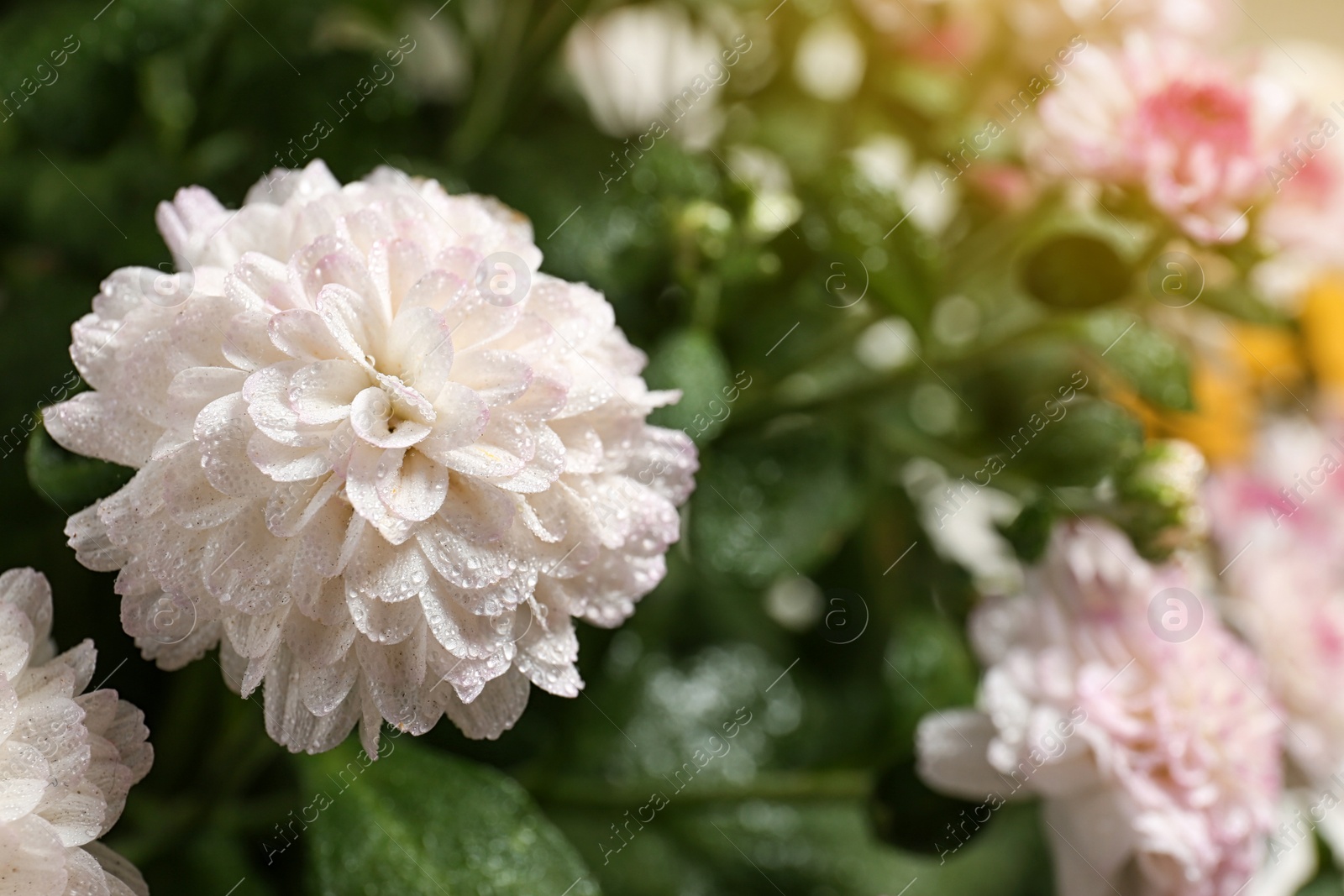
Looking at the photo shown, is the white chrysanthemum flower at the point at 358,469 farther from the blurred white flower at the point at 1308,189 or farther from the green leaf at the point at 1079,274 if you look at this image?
the blurred white flower at the point at 1308,189

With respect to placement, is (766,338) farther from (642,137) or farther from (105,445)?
(105,445)

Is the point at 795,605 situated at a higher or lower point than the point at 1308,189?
lower

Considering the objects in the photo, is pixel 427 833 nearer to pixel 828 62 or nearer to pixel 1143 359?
pixel 1143 359

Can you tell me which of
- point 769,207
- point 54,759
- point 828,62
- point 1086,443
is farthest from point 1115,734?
point 828,62

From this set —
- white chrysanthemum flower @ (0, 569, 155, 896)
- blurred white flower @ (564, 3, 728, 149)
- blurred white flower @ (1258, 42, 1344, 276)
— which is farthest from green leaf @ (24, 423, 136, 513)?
blurred white flower @ (1258, 42, 1344, 276)

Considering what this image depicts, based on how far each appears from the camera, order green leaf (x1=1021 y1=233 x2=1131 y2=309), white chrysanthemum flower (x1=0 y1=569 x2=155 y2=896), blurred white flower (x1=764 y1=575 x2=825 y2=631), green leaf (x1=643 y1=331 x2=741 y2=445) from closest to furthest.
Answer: white chrysanthemum flower (x1=0 y1=569 x2=155 y2=896)
green leaf (x1=643 y1=331 x2=741 y2=445)
green leaf (x1=1021 y1=233 x2=1131 y2=309)
blurred white flower (x1=764 y1=575 x2=825 y2=631)

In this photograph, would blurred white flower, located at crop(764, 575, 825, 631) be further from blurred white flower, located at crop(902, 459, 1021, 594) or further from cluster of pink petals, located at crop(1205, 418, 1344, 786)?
cluster of pink petals, located at crop(1205, 418, 1344, 786)

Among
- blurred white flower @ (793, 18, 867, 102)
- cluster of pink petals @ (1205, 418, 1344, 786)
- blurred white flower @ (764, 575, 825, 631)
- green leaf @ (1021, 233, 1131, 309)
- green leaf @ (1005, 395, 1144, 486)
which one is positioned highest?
blurred white flower @ (793, 18, 867, 102)

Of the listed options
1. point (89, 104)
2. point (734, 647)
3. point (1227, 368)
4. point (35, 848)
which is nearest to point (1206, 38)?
point (1227, 368)
